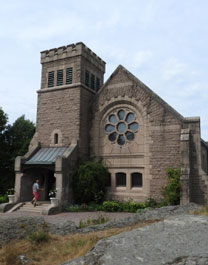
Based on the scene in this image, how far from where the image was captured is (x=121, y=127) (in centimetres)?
1875

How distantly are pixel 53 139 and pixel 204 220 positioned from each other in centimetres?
1517

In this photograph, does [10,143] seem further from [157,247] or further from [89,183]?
Result: [157,247]

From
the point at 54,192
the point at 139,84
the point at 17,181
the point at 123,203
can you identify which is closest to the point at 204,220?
the point at 123,203

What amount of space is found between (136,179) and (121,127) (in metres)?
4.04

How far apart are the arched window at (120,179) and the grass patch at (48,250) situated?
36.5ft

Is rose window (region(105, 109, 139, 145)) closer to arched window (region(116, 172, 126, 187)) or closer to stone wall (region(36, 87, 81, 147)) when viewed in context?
arched window (region(116, 172, 126, 187))

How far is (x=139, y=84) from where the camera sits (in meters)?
18.2

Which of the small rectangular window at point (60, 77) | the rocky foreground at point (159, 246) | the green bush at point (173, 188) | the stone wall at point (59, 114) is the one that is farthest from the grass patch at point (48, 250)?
the small rectangular window at point (60, 77)

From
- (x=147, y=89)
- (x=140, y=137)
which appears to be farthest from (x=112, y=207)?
(x=147, y=89)

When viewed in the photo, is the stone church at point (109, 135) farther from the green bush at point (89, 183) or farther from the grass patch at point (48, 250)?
the grass patch at point (48, 250)

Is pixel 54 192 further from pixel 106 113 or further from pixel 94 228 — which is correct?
pixel 94 228

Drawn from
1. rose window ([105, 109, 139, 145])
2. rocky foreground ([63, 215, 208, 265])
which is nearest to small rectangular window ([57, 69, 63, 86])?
rose window ([105, 109, 139, 145])

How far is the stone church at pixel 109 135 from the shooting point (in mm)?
16016

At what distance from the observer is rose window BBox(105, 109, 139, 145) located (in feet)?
60.0
